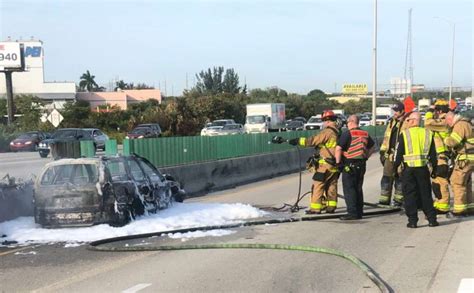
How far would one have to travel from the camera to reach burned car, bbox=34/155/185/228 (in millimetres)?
9250

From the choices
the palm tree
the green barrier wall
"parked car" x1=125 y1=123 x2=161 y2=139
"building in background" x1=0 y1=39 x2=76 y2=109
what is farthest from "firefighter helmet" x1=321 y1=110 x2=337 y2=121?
the palm tree

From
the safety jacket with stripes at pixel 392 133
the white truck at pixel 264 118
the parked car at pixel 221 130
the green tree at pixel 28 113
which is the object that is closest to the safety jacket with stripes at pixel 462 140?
the safety jacket with stripes at pixel 392 133

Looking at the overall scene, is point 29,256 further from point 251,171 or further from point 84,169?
point 251,171

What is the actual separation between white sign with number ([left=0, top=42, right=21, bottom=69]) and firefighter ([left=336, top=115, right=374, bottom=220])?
5511 centimetres

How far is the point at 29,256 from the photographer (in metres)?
7.92

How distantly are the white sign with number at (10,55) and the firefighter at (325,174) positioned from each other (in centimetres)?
5464

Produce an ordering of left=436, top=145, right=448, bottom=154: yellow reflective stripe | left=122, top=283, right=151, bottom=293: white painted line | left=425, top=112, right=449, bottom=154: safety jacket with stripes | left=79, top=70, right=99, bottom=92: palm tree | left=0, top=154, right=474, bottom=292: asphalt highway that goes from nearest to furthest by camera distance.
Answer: left=122, top=283, right=151, bottom=293: white painted line
left=0, top=154, right=474, bottom=292: asphalt highway
left=436, top=145, right=448, bottom=154: yellow reflective stripe
left=425, top=112, right=449, bottom=154: safety jacket with stripes
left=79, top=70, right=99, bottom=92: palm tree

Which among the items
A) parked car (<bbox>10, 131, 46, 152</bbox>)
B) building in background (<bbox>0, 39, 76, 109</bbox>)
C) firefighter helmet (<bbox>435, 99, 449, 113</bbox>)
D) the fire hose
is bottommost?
parked car (<bbox>10, 131, 46, 152</bbox>)

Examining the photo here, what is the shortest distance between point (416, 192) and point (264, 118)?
42.8 meters

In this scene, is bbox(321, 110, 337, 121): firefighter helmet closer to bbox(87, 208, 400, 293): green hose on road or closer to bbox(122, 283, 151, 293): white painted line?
bbox(87, 208, 400, 293): green hose on road

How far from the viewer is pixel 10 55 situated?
5988 cm

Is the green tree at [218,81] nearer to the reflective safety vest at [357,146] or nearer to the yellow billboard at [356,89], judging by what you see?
the yellow billboard at [356,89]

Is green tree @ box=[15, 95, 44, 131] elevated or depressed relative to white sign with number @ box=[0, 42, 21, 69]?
depressed

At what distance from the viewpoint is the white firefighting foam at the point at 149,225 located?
8.98 metres
